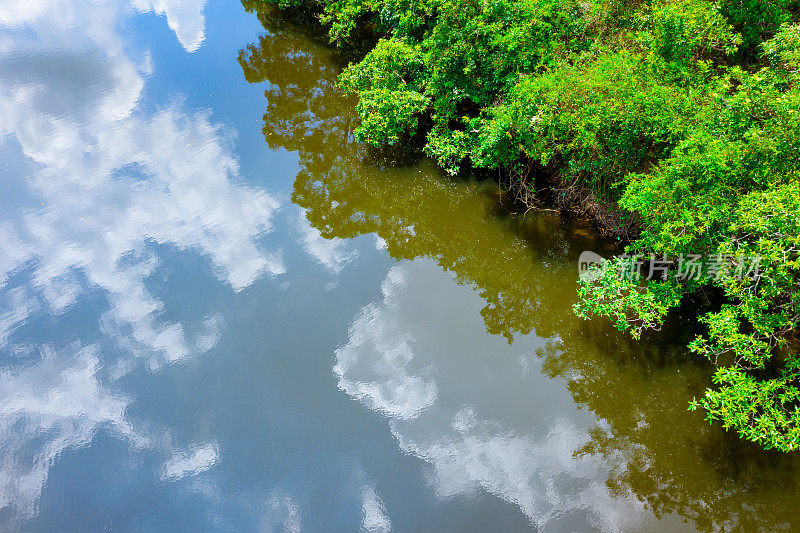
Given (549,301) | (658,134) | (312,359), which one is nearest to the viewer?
(658,134)

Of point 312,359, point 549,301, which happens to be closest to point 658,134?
point 549,301

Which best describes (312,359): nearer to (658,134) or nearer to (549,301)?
(549,301)

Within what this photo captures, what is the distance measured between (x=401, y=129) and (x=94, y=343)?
29.0 feet

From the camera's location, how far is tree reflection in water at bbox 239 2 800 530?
7609 mm

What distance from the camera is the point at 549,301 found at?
10281mm

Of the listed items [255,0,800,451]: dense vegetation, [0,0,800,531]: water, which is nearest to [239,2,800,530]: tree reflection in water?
[0,0,800,531]: water

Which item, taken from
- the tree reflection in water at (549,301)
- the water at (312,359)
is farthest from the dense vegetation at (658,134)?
the water at (312,359)

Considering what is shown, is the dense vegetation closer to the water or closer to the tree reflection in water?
the tree reflection in water

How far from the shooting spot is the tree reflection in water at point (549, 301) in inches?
300

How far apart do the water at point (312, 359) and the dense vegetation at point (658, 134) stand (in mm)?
1210

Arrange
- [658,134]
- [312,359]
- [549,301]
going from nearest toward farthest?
[658,134], [312,359], [549,301]

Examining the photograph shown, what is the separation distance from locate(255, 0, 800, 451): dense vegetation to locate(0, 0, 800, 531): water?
1.21 meters

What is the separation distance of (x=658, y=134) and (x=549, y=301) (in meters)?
3.92

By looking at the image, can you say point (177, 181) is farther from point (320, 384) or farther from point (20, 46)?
point (20, 46)
